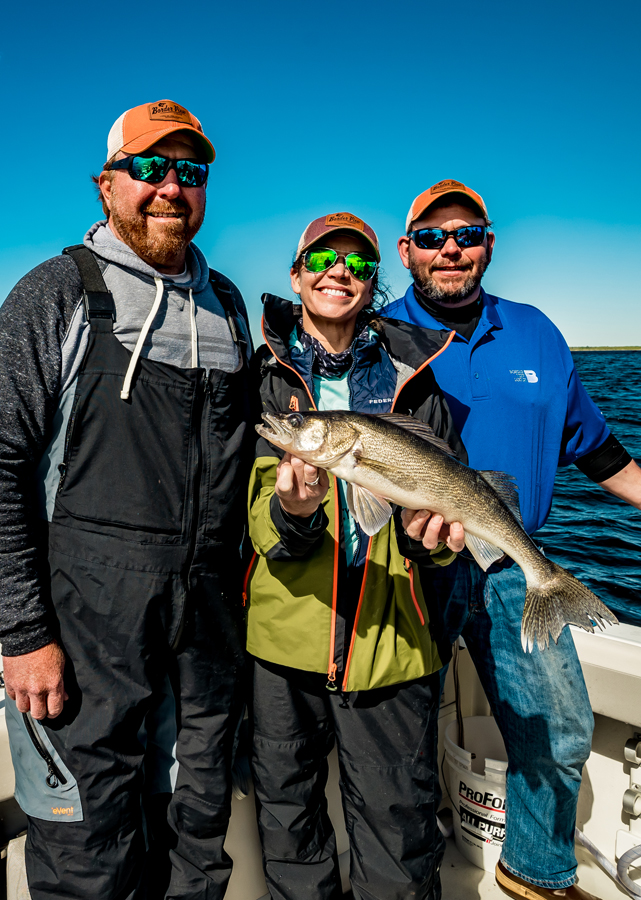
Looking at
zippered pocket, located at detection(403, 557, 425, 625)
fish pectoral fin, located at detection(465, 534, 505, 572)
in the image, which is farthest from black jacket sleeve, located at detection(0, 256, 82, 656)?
fish pectoral fin, located at detection(465, 534, 505, 572)

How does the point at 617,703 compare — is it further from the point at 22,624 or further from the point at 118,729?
the point at 22,624

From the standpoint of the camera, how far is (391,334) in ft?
11.3

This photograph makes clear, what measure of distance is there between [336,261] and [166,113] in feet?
3.73

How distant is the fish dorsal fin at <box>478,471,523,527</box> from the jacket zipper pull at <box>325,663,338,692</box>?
116 centimetres

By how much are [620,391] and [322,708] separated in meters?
46.2

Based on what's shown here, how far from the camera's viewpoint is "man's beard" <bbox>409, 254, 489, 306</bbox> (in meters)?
4.10

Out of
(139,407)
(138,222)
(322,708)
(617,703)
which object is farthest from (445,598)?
(138,222)

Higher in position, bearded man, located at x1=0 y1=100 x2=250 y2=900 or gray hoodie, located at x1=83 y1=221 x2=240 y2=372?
gray hoodie, located at x1=83 y1=221 x2=240 y2=372

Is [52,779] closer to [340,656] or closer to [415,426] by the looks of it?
[340,656]

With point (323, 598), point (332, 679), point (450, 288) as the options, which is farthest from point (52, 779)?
point (450, 288)


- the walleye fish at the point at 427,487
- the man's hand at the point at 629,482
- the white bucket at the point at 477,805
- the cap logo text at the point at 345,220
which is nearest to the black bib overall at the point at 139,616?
the walleye fish at the point at 427,487

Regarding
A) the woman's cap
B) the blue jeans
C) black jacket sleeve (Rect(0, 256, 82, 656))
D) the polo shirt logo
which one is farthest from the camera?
the polo shirt logo

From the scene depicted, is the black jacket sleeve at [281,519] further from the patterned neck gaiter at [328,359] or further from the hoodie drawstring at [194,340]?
the hoodie drawstring at [194,340]

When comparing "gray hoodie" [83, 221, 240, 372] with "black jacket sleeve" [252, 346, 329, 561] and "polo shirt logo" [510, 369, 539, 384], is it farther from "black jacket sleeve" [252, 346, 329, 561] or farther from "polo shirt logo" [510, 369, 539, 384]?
"polo shirt logo" [510, 369, 539, 384]
